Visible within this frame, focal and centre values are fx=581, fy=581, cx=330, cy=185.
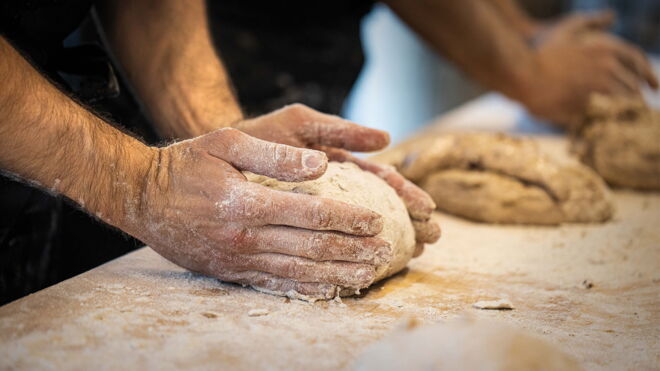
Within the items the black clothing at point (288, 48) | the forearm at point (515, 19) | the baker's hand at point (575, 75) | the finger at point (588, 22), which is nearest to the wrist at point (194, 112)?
the black clothing at point (288, 48)

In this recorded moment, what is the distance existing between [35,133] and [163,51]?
0.82m

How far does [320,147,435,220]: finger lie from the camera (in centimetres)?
159

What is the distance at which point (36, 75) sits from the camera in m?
1.25

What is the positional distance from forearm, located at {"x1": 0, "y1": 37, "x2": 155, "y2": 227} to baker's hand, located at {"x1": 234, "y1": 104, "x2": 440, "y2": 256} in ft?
1.23

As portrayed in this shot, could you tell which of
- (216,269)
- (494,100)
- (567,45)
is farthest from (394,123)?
(216,269)

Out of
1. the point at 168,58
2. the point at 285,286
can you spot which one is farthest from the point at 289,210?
the point at 168,58

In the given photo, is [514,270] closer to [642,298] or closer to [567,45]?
[642,298]

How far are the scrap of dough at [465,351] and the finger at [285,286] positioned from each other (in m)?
0.42

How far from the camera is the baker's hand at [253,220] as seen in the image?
1252 mm

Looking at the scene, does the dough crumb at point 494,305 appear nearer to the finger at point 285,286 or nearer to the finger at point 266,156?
the finger at point 285,286

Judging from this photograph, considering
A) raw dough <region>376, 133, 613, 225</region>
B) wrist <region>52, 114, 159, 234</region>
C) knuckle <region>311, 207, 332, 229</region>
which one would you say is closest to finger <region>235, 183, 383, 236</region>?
knuckle <region>311, 207, 332, 229</region>

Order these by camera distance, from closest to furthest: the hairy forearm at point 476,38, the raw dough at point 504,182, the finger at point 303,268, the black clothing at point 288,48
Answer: the finger at point 303,268
the raw dough at point 504,182
the black clothing at point 288,48
the hairy forearm at point 476,38

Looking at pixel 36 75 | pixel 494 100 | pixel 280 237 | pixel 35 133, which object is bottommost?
pixel 280 237

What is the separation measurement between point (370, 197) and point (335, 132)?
0.84 feet
